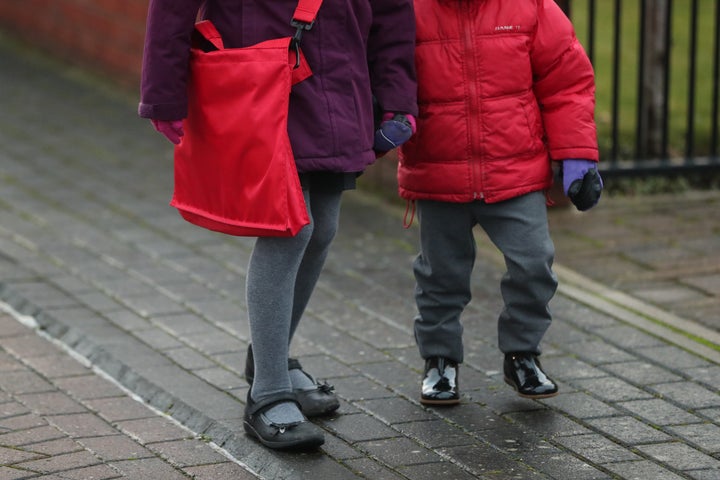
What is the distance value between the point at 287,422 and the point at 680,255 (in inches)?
113

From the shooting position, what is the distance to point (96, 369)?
15.6ft

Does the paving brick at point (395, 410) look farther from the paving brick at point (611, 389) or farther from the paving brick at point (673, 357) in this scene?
the paving brick at point (673, 357)

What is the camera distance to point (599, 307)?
17.8 ft

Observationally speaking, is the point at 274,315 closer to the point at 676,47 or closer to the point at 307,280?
the point at 307,280

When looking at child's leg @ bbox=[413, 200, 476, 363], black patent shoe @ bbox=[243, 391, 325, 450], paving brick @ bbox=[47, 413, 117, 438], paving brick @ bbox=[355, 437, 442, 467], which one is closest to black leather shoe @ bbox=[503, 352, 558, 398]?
child's leg @ bbox=[413, 200, 476, 363]

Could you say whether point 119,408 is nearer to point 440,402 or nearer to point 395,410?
point 395,410

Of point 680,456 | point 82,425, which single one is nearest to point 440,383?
point 680,456

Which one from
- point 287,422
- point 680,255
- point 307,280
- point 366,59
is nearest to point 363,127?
point 366,59

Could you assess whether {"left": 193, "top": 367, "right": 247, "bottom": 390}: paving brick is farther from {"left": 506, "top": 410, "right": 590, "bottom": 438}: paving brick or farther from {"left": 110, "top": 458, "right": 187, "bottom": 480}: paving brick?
{"left": 506, "top": 410, "right": 590, "bottom": 438}: paving brick

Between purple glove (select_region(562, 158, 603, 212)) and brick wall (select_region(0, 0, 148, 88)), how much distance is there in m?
5.70

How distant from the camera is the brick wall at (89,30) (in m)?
9.55

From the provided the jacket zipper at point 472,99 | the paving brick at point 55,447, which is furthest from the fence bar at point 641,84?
the paving brick at point 55,447

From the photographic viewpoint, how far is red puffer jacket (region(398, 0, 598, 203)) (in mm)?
4113

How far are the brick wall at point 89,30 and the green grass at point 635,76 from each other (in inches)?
129
